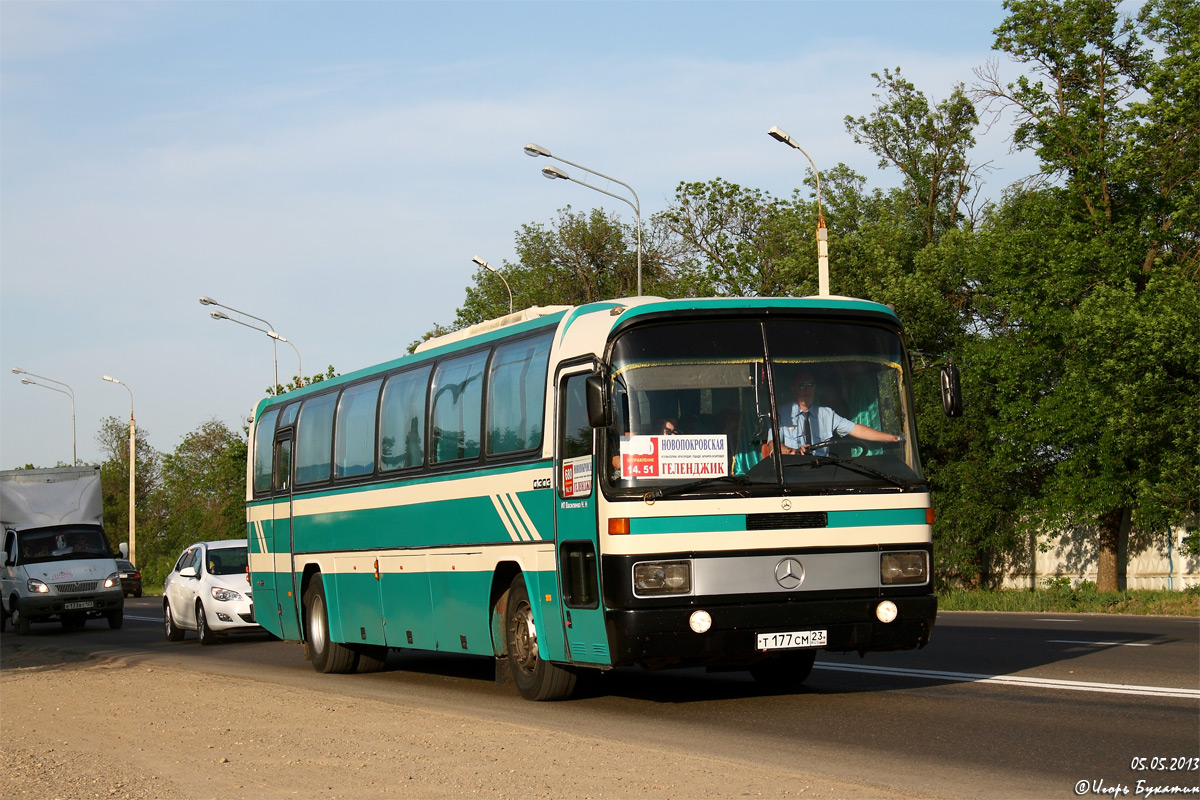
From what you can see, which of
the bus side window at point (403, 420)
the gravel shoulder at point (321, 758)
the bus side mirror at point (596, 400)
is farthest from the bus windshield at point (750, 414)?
the bus side window at point (403, 420)

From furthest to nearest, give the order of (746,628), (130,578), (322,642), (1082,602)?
(130,578) → (1082,602) → (322,642) → (746,628)

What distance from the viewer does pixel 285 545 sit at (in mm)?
18828

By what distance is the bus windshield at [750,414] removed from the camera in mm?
10898

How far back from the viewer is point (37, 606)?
29250 mm

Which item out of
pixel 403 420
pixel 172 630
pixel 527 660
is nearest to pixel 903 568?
pixel 527 660

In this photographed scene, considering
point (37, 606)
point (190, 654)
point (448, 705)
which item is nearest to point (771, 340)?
point (448, 705)

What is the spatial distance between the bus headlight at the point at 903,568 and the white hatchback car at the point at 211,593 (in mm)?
14963

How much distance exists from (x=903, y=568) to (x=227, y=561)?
52.2 feet

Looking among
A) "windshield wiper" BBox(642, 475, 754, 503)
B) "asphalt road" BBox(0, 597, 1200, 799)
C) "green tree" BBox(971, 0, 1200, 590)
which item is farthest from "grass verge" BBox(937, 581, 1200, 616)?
"windshield wiper" BBox(642, 475, 754, 503)

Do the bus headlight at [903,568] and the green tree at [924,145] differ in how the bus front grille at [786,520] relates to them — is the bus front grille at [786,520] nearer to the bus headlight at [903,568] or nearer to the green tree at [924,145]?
the bus headlight at [903,568]

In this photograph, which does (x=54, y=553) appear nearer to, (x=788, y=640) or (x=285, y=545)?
(x=285, y=545)

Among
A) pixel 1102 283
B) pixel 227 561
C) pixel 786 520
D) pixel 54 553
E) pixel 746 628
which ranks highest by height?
pixel 1102 283

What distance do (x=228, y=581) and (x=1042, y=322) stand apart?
2010 centimetres

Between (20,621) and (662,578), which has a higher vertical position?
(662,578)
